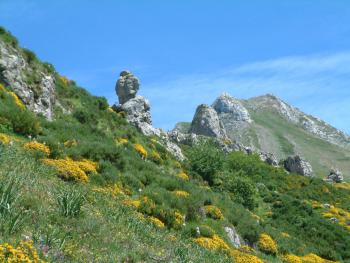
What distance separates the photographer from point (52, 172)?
15.9 metres

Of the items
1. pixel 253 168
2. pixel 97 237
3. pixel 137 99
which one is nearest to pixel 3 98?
pixel 97 237

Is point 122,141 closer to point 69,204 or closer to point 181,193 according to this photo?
point 181,193

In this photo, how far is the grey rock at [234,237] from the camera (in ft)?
68.4

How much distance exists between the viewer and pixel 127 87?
210 ft

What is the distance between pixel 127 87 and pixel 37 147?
4639 cm

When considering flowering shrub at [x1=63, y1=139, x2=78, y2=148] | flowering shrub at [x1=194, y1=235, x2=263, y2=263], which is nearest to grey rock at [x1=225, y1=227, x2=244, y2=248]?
flowering shrub at [x1=194, y1=235, x2=263, y2=263]

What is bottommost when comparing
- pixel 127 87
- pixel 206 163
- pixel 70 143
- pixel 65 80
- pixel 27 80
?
pixel 70 143

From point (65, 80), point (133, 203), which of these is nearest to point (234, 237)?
point (133, 203)

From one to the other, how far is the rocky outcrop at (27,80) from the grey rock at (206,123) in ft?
229

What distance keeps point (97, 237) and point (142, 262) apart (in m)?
1.14

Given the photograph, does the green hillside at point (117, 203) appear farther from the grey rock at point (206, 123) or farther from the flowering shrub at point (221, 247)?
the grey rock at point (206, 123)

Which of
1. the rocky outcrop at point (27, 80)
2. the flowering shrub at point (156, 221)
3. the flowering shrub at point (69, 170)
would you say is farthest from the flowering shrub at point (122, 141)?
the flowering shrub at point (156, 221)

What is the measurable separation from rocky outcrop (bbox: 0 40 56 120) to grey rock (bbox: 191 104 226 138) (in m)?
69.9

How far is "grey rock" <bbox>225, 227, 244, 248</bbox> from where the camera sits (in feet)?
68.4
